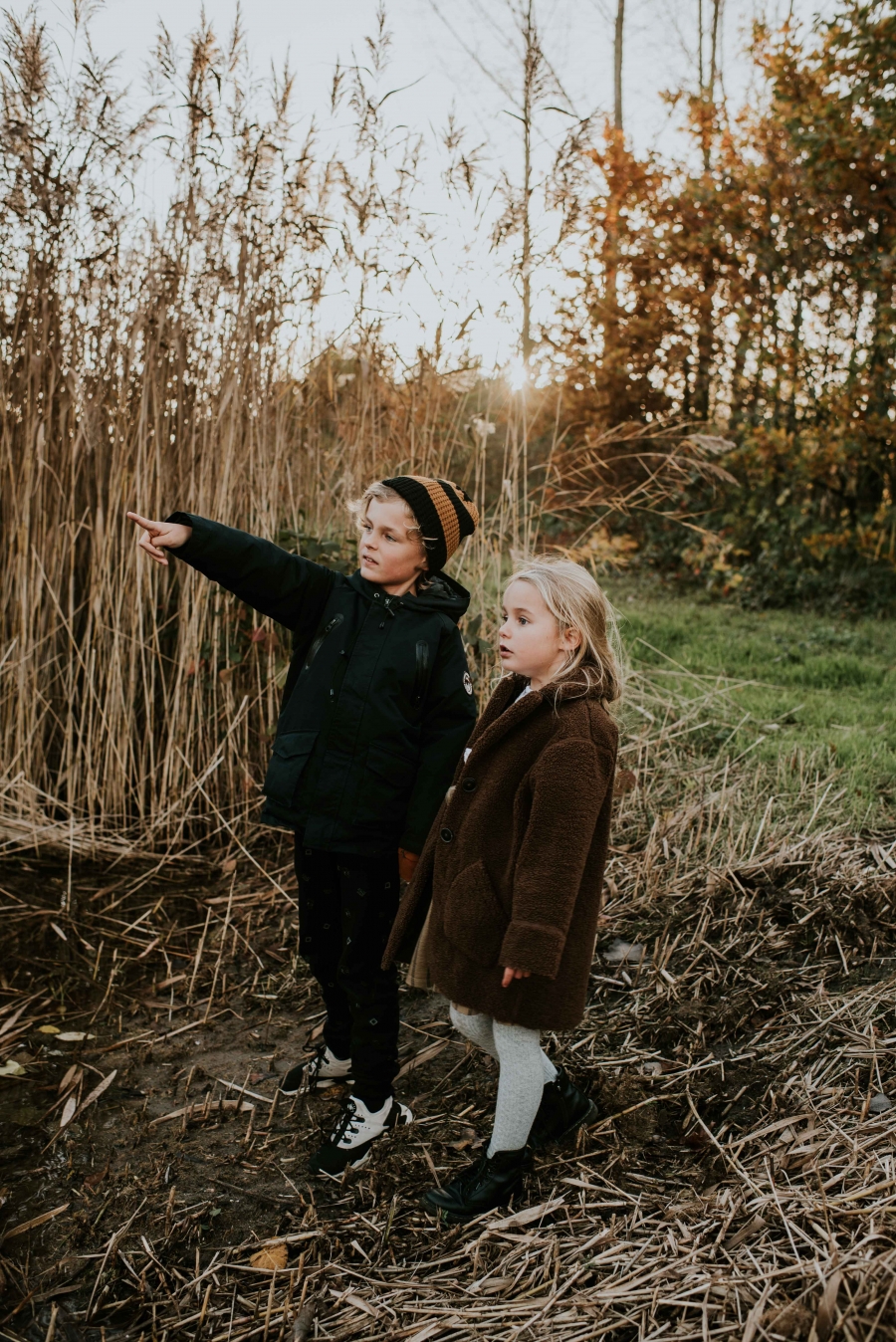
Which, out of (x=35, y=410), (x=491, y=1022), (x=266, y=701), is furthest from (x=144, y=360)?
(x=491, y=1022)

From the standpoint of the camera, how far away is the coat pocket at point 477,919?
5.77ft

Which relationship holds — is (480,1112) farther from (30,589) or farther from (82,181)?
(82,181)

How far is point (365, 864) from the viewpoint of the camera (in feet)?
6.70

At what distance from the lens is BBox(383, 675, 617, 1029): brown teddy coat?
1.67 meters

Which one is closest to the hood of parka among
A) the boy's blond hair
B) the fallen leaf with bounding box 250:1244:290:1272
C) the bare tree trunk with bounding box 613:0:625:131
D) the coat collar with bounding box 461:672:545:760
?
the boy's blond hair

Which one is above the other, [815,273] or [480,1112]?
[815,273]

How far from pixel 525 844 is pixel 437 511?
0.77m

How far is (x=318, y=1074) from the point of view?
2.29m

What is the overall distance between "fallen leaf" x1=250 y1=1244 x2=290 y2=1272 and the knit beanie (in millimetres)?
1375

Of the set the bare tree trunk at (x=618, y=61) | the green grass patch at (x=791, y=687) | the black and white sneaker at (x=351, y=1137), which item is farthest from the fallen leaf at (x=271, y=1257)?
the bare tree trunk at (x=618, y=61)

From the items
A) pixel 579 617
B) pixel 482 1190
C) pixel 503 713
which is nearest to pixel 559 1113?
pixel 482 1190

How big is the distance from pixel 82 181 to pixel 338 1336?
3.12 metres

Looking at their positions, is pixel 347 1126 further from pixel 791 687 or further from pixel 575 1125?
pixel 791 687

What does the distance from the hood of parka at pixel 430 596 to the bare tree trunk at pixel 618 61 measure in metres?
9.62
